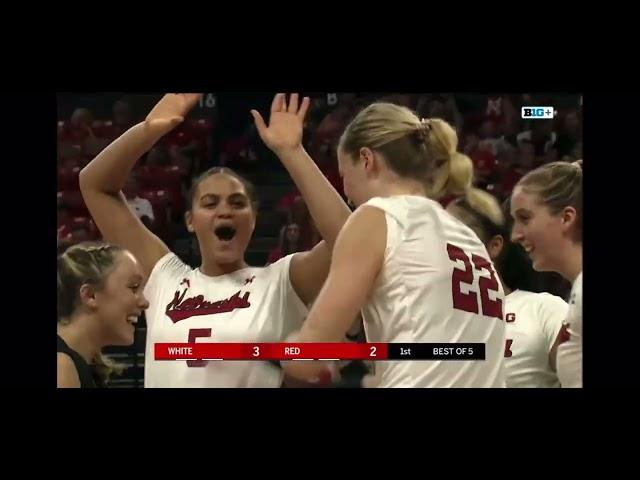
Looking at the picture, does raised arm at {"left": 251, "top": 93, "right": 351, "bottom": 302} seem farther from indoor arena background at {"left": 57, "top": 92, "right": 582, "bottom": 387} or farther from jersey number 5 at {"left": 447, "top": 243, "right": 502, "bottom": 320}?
jersey number 5 at {"left": 447, "top": 243, "right": 502, "bottom": 320}

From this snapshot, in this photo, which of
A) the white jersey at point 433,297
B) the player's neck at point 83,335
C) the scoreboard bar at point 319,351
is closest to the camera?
the white jersey at point 433,297

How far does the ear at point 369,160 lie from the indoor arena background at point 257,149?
139mm

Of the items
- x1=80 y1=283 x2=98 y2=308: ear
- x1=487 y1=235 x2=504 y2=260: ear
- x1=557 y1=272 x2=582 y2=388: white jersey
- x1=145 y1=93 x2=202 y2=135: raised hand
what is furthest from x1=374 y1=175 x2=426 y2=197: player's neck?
x1=80 y1=283 x2=98 y2=308: ear

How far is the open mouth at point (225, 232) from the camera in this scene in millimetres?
4922

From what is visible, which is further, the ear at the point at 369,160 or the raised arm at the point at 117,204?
the raised arm at the point at 117,204

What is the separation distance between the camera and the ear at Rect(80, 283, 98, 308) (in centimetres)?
496

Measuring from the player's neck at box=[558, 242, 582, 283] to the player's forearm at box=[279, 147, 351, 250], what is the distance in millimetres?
994

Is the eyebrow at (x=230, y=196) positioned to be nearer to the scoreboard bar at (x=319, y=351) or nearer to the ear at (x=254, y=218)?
the ear at (x=254, y=218)

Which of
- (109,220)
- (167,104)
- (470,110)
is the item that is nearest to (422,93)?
(470,110)

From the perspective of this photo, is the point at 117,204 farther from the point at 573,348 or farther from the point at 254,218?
the point at 573,348

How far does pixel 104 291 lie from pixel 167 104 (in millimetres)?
887

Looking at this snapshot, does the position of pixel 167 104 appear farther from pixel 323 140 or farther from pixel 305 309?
pixel 305 309

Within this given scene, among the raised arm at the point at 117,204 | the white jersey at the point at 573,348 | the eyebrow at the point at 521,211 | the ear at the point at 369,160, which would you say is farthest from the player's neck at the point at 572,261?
the raised arm at the point at 117,204

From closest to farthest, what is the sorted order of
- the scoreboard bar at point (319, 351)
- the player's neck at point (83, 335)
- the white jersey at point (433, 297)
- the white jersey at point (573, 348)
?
the white jersey at point (433, 297) → the scoreboard bar at point (319, 351) → the white jersey at point (573, 348) → the player's neck at point (83, 335)
